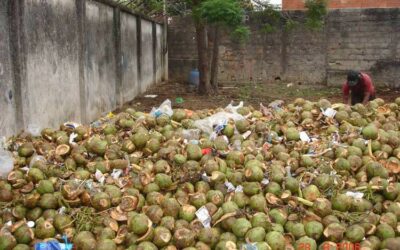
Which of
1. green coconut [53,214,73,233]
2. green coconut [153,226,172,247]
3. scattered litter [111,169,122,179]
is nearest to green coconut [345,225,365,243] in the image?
green coconut [153,226,172,247]

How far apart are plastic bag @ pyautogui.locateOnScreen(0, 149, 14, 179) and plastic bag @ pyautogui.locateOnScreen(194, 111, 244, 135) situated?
63.0 inches

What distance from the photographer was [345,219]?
315 cm

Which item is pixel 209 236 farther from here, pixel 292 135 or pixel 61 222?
pixel 292 135

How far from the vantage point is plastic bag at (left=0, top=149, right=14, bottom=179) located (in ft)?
11.4

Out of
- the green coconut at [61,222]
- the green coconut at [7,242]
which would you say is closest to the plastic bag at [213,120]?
the green coconut at [61,222]

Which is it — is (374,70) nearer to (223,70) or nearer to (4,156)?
(223,70)

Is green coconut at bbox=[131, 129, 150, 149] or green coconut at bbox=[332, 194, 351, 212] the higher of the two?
green coconut at bbox=[131, 129, 150, 149]

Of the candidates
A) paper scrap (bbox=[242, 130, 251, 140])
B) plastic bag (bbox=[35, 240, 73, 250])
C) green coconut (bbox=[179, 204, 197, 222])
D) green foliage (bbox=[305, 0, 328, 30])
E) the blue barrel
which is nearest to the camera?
plastic bag (bbox=[35, 240, 73, 250])

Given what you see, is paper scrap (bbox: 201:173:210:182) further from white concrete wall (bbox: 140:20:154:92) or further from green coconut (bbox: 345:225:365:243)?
white concrete wall (bbox: 140:20:154:92)

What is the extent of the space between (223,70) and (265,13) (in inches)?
108

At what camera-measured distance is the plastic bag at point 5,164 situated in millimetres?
3488

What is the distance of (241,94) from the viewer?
13.0 metres

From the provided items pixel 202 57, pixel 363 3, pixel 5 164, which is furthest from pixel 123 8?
pixel 363 3

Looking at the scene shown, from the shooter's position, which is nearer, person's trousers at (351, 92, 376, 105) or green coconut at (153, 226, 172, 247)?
green coconut at (153, 226, 172, 247)
